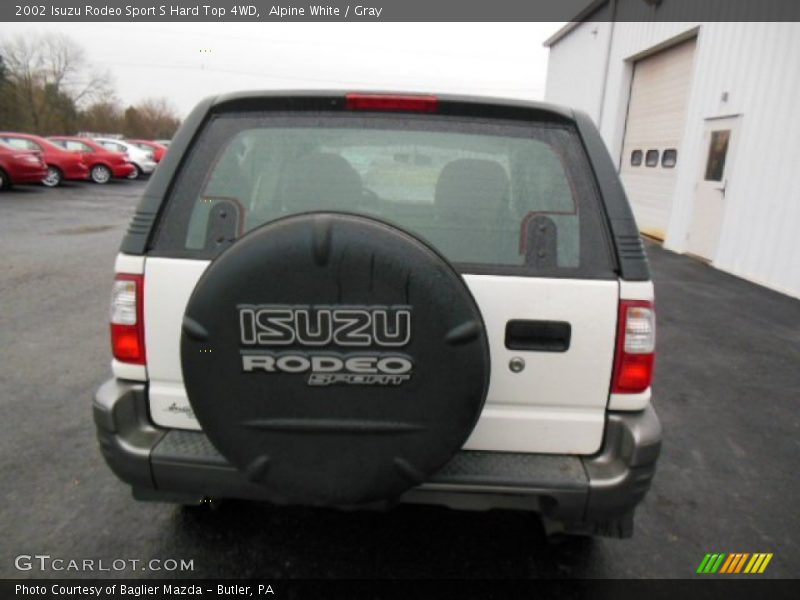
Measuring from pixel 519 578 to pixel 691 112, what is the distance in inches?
406

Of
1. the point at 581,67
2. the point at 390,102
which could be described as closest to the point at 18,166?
the point at 390,102

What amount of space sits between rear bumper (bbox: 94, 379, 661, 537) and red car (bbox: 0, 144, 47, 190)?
16.1 m

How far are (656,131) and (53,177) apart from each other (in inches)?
694

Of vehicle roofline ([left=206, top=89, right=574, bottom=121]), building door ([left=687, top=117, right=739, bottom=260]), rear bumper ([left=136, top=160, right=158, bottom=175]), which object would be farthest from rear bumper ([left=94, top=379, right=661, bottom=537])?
rear bumper ([left=136, top=160, right=158, bottom=175])

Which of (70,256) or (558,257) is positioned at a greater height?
(558,257)

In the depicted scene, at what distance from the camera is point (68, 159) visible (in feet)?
56.7

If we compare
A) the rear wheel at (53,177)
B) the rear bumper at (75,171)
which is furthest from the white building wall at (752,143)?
the rear wheel at (53,177)

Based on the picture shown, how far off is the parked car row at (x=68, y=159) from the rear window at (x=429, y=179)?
9.37 m

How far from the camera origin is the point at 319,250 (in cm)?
150

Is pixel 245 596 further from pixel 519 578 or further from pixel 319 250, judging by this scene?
pixel 319 250

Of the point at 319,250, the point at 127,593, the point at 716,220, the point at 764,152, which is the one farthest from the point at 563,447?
the point at 716,220

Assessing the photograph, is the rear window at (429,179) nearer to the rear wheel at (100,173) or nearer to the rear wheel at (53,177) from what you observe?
the rear wheel at (53,177)

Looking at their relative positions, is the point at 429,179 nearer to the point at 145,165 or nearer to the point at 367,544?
the point at 367,544

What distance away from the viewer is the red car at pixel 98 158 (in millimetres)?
18891
